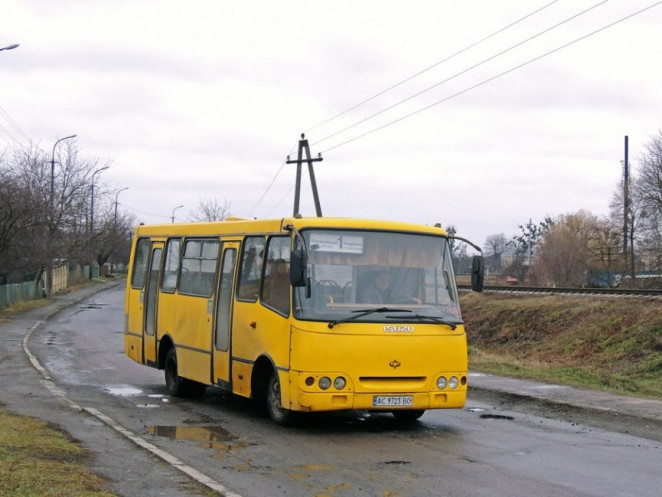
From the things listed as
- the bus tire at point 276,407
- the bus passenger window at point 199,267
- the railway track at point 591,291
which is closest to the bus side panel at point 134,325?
the bus passenger window at point 199,267

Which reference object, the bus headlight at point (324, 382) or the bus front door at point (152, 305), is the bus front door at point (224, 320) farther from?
the bus front door at point (152, 305)

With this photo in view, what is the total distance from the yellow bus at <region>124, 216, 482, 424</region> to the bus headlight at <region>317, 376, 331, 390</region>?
0.04 ft

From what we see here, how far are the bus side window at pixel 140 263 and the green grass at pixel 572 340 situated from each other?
22.3 feet

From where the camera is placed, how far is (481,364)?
20.5m

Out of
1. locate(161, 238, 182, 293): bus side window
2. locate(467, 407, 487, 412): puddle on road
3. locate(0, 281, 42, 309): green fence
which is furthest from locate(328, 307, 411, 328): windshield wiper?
locate(0, 281, 42, 309): green fence

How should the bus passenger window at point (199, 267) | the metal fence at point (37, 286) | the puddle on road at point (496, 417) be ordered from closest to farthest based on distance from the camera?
the puddle on road at point (496, 417)
the bus passenger window at point (199, 267)
the metal fence at point (37, 286)

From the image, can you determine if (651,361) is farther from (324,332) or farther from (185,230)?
(324,332)

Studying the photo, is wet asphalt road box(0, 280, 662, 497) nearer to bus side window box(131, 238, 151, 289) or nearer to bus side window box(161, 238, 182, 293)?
bus side window box(161, 238, 182, 293)

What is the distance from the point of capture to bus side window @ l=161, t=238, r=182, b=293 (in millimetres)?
15812

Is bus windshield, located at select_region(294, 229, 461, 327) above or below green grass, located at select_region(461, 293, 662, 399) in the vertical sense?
above

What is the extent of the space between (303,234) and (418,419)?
3.02m

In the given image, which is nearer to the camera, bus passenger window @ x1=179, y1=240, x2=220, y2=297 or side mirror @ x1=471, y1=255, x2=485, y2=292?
side mirror @ x1=471, y1=255, x2=485, y2=292

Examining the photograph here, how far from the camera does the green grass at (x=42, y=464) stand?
7469mm

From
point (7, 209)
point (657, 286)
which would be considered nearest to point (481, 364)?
point (7, 209)
